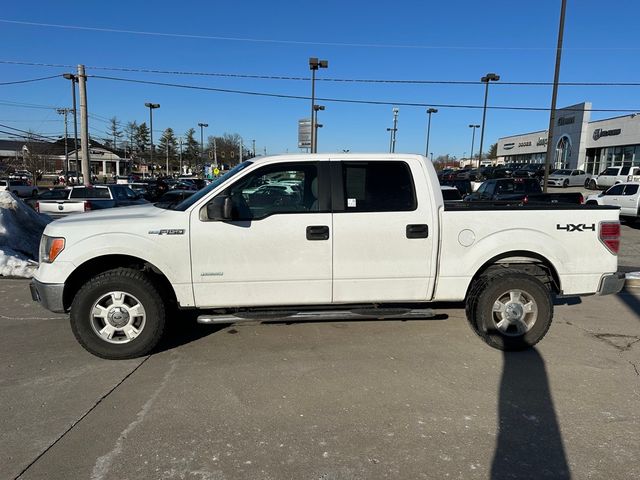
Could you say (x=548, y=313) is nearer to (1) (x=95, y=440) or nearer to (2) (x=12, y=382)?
(1) (x=95, y=440)

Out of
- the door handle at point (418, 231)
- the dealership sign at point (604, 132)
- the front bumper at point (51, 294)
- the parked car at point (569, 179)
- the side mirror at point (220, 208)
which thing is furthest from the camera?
the dealership sign at point (604, 132)

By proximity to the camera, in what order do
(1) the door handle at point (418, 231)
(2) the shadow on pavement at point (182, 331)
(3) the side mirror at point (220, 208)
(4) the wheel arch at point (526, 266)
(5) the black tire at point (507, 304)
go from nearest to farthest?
(3) the side mirror at point (220, 208) → (1) the door handle at point (418, 231) → (5) the black tire at point (507, 304) → (4) the wheel arch at point (526, 266) → (2) the shadow on pavement at point (182, 331)

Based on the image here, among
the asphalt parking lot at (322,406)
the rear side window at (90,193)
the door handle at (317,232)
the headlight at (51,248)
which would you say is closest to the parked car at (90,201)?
the rear side window at (90,193)

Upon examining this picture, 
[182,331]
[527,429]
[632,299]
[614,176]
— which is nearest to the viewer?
[527,429]

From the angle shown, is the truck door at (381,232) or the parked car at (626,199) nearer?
the truck door at (381,232)

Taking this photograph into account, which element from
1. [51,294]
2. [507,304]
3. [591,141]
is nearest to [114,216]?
[51,294]

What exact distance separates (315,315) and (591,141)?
55633mm

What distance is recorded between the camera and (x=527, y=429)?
3246 millimetres

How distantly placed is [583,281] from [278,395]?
10.8 feet

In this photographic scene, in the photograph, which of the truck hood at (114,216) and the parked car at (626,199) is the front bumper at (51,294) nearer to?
the truck hood at (114,216)

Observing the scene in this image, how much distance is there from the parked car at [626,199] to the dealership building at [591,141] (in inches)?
912

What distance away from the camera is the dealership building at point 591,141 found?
4350 cm

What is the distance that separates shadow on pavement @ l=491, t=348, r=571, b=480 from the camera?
2.80 metres

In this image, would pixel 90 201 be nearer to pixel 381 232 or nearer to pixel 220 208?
pixel 220 208
